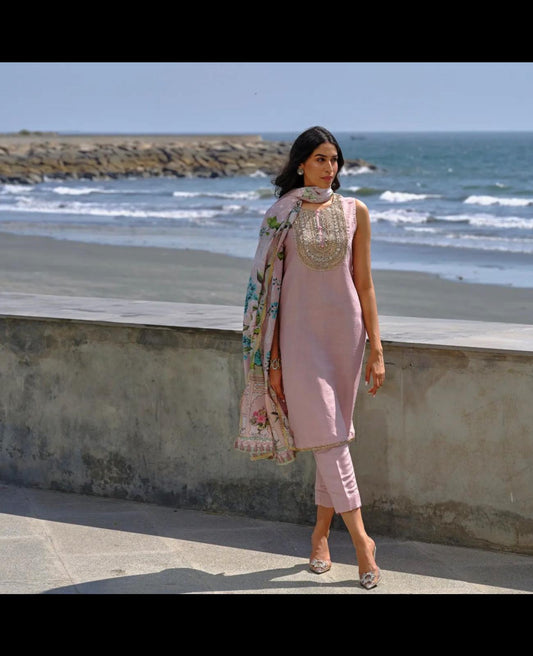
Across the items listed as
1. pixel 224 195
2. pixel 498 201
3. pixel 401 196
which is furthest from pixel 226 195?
pixel 498 201

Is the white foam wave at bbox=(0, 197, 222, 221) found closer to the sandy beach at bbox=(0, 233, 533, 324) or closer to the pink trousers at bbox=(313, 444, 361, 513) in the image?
the sandy beach at bbox=(0, 233, 533, 324)

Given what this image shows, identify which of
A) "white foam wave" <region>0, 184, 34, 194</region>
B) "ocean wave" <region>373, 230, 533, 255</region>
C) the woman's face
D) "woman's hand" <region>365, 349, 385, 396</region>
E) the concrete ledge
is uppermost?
"white foam wave" <region>0, 184, 34, 194</region>

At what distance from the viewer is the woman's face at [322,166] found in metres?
3.89

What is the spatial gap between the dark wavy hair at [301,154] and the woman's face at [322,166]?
1cm

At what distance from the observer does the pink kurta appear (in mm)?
3844

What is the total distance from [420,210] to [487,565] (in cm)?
2623

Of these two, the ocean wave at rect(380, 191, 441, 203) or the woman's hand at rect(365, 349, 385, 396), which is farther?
the ocean wave at rect(380, 191, 441, 203)

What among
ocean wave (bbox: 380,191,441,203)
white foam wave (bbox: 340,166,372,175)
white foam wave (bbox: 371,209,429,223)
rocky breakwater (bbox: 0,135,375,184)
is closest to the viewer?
Answer: white foam wave (bbox: 371,209,429,223)

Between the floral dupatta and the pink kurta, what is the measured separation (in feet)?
0.14

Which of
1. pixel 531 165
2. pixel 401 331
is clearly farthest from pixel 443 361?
pixel 531 165

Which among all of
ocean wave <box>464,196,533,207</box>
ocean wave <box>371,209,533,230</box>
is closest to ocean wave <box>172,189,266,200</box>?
ocean wave <box>464,196,533,207</box>

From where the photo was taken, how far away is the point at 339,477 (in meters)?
3.88

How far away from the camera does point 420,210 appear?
97.5ft

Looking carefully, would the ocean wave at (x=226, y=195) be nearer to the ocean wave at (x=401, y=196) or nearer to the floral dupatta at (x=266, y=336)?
the ocean wave at (x=401, y=196)
